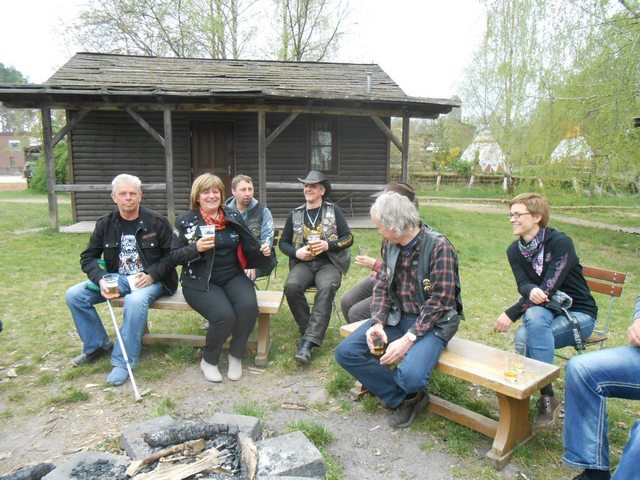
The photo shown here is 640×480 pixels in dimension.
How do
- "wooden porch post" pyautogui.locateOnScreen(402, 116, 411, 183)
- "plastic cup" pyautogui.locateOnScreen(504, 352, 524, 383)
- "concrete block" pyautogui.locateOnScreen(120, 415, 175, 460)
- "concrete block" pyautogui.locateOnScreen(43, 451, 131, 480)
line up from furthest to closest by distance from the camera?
"wooden porch post" pyautogui.locateOnScreen(402, 116, 411, 183) < "plastic cup" pyautogui.locateOnScreen(504, 352, 524, 383) < "concrete block" pyautogui.locateOnScreen(120, 415, 175, 460) < "concrete block" pyautogui.locateOnScreen(43, 451, 131, 480)

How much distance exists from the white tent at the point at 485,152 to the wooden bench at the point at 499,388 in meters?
23.1

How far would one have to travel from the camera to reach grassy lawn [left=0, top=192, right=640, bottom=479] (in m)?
Result: 2.89

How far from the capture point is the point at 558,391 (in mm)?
3469

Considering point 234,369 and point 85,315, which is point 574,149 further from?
point 85,315

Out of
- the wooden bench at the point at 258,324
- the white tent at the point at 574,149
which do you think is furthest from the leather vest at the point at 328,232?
the white tent at the point at 574,149

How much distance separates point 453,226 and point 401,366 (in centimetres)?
949

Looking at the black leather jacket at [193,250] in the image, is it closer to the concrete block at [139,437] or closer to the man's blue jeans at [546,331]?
the concrete block at [139,437]

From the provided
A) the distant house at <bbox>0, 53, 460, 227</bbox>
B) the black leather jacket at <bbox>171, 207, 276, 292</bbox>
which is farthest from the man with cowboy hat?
the distant house at <bbox>0, 53, 460, 227</bbox>

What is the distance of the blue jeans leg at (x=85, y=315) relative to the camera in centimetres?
378

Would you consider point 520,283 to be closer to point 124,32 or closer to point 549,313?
point 549,313

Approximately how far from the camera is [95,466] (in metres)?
2.34

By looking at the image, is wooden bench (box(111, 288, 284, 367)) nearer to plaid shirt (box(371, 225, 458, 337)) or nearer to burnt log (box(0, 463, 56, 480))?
plaid shirt (box(371, 225, 458, 337))

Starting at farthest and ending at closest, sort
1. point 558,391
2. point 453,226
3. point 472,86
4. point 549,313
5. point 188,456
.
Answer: point 472,86, point 453,226, point 558,391, point 549,313, point 188,456

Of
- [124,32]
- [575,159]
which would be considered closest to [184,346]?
[575,159]
